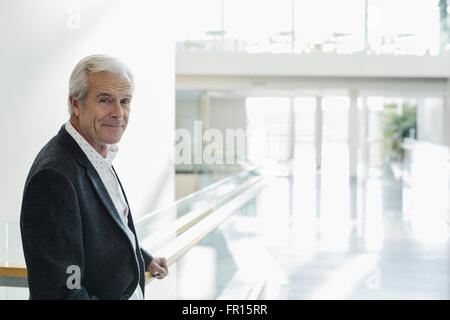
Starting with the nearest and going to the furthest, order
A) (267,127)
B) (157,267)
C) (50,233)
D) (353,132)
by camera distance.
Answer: (50,233)
(157,267)
(353,132)
(267,127)

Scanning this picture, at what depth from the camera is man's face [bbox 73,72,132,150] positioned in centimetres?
162

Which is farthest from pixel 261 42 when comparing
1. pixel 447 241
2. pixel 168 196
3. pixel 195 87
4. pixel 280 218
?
pixel 168 196

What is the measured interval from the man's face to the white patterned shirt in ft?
0.11

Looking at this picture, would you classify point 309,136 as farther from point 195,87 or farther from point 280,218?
point 280,218

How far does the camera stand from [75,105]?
166 cm

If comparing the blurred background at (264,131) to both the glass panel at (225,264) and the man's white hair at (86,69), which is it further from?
the man's white hair at (86,69)

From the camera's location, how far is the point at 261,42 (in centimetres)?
1502

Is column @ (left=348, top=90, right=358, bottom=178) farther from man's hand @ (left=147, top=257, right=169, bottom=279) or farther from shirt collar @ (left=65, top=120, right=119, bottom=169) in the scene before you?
shirt collar @ (left=65, top=120, right=119, bottom=169)

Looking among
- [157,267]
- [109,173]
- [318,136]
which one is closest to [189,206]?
[157,267]

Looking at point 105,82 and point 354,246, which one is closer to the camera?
point 105,82

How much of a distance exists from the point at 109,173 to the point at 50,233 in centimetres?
32

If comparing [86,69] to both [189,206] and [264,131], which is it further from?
[264,131]

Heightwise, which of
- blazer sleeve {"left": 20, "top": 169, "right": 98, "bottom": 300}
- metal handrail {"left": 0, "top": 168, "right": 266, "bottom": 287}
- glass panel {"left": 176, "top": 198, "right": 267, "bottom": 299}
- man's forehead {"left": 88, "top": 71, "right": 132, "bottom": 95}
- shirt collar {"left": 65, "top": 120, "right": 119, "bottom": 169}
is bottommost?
glass panel {"left": 176, "top": 198, "right": 267, "bottom": 299}

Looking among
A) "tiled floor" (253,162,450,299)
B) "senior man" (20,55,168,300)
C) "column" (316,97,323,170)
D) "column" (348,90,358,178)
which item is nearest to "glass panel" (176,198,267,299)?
"tiled floor" (253,162,450,299)
